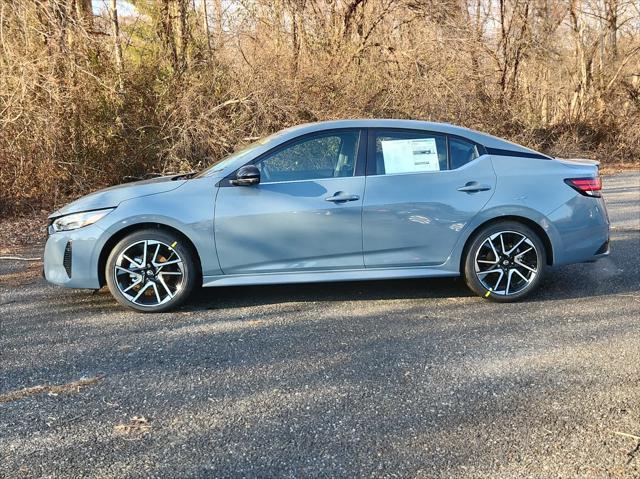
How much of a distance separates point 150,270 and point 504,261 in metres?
3.02

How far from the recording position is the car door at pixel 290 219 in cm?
471

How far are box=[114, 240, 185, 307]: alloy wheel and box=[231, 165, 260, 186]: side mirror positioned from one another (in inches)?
29.7

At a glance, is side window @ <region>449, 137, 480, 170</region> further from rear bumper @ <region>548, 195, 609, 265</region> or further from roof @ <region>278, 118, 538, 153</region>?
rear bumper @ <region>548, 195, 609, 265</region>

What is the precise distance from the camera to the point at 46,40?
30.8ft

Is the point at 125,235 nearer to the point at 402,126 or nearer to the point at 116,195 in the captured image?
the point at 116,195

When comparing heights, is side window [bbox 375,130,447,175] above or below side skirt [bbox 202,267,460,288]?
above

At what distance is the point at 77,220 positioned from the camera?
4.74 meters

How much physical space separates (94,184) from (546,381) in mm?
8775

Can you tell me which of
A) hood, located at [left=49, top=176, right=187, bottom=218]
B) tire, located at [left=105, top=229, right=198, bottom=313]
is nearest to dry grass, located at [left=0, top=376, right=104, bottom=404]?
tire, located at [left=105, top=229, right=198, bottom=313]

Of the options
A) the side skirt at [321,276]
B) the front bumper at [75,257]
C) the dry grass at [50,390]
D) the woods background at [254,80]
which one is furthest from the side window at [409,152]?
the woods background at [254,80]

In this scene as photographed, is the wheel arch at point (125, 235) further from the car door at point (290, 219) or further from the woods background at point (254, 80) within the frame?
the woods background at point (254, 80)

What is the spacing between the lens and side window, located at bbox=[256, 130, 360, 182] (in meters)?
4.87

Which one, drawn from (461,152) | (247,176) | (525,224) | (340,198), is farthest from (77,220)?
(525,224)

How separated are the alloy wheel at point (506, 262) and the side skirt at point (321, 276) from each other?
0.85ft
